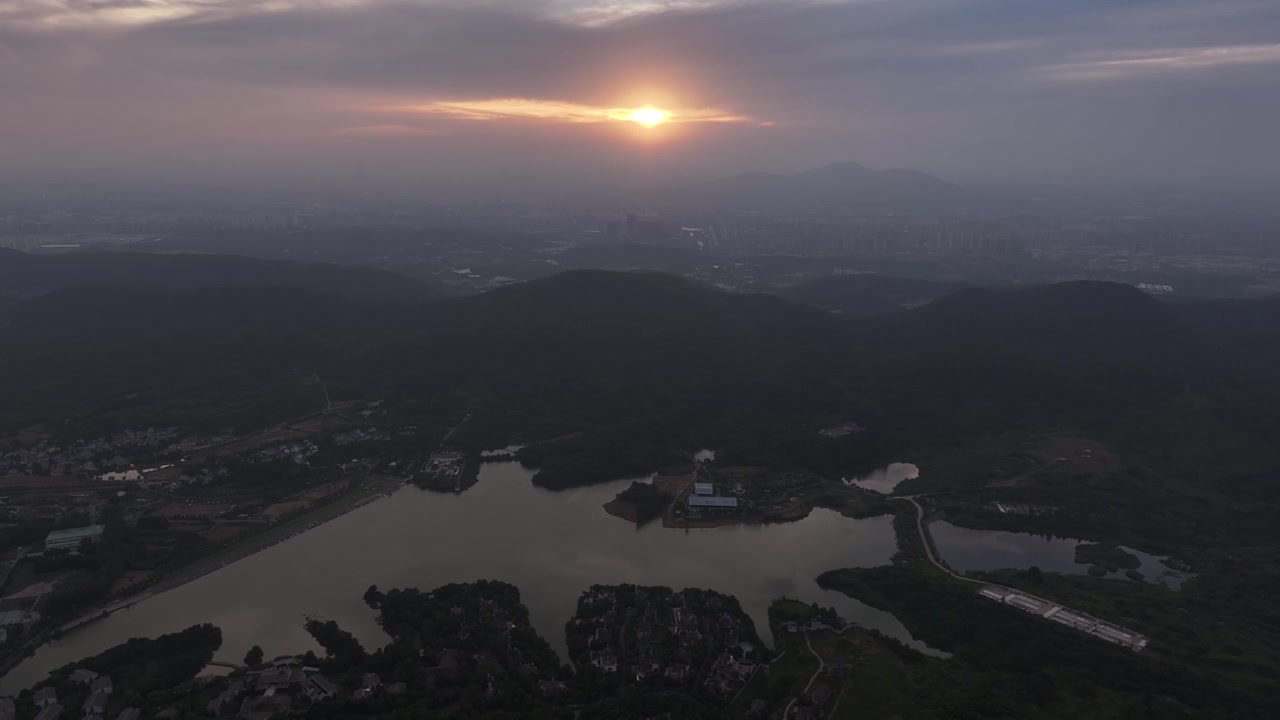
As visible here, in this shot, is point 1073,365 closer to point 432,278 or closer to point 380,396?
point 380,396

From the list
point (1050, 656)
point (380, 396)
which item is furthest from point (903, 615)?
point (380, 396)

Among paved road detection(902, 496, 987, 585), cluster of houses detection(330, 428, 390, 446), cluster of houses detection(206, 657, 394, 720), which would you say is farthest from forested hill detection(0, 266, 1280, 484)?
cluster of houses detection(206, 657, 394, 720)

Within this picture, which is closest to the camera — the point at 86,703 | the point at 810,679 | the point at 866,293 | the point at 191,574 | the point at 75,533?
the point at 86,703

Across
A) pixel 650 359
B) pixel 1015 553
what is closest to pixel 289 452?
pixel 650 359

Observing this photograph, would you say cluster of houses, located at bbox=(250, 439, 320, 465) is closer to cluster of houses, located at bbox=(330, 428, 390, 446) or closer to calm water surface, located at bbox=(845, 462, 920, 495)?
cluster of houses, located at bbox=(330, 428, 390, 446)

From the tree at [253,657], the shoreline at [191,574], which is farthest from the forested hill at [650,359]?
the tree at [253,657]

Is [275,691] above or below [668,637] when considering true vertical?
below

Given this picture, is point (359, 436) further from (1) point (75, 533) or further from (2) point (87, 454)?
(1) point (75, 533)
